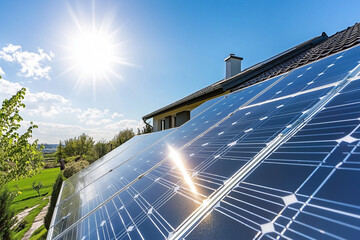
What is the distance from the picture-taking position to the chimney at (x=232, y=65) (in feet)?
41.4

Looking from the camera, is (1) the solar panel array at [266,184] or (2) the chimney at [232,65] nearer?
(1) the solar panel array at [266,184]

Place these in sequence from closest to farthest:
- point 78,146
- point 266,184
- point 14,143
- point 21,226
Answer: point 266,184
point 14,143
point 21,226
point 78,146

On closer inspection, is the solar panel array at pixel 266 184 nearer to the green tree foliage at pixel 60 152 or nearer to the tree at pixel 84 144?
the tree at pixel 84 144

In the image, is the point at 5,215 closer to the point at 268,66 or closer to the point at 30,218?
the point at 30,218

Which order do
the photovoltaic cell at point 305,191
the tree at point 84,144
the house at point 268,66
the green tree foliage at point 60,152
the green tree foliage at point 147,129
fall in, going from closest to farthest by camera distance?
the photovoltaic cell at point 305,191
the house at point 268,66
the green tree foliage at point 147,129
the tree at point 84,144
the green tree foliage at point 60,152

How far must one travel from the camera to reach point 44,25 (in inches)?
355

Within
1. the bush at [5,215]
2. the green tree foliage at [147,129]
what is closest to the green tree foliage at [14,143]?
the bush at [5,215]

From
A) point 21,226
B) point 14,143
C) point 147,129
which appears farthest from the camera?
point 147,129

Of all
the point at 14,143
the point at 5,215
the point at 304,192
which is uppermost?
the point at 14,143

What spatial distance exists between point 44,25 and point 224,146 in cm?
1087

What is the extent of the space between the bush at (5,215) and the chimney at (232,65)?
525 inches

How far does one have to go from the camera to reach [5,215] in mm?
7852

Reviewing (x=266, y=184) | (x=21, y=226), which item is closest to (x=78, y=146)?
(x=21, y=226)

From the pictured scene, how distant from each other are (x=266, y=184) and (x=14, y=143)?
9.86 metres
